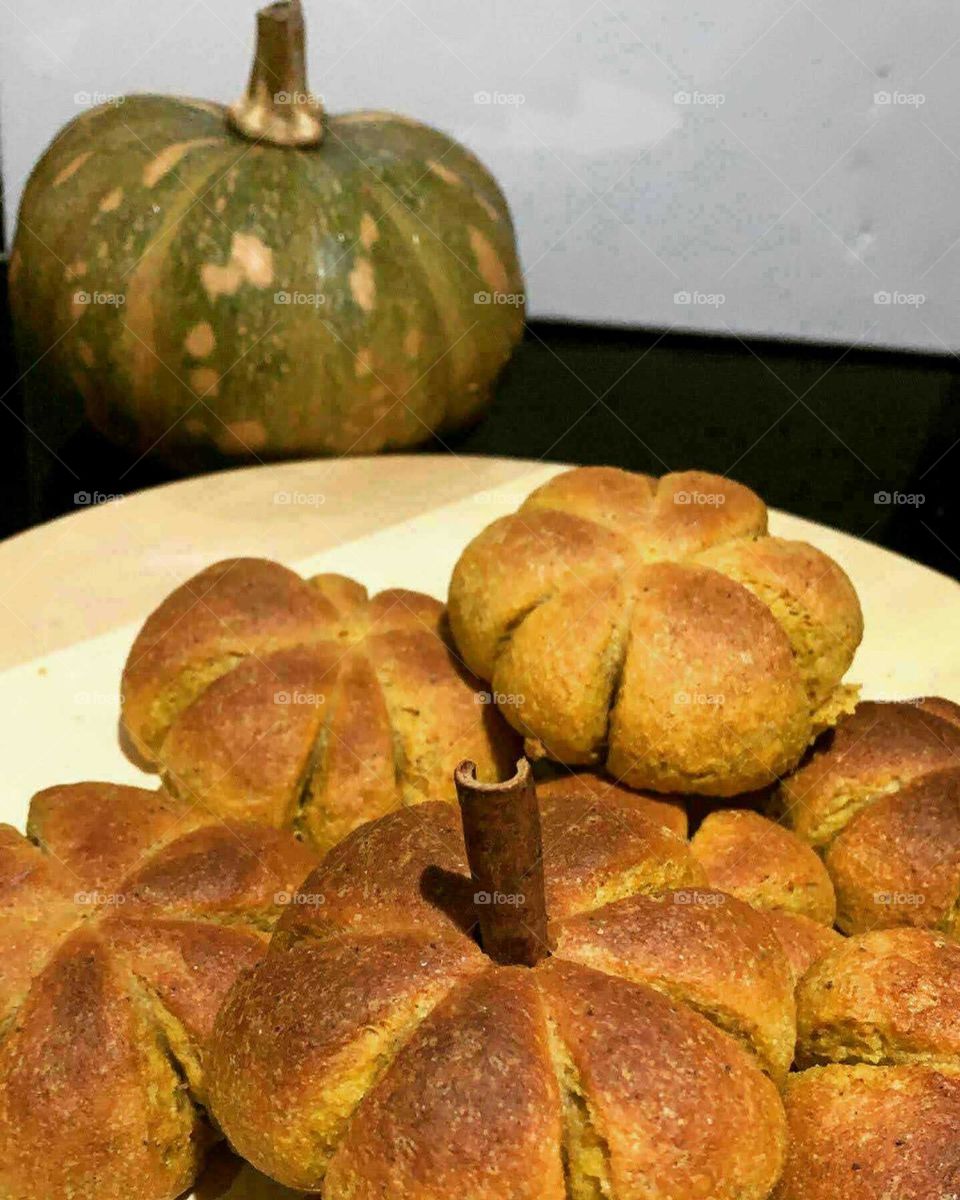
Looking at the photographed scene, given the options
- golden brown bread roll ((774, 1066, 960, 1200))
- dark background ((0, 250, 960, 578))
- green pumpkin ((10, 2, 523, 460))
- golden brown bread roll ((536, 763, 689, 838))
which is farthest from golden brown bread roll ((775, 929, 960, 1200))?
dark background ((0, 250, 960, 578))

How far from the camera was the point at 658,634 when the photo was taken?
1697 mm

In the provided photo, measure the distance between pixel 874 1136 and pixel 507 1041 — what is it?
0.39 meters

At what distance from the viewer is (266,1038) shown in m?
1.25

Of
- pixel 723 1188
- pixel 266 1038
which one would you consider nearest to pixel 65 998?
pixel 266 1038

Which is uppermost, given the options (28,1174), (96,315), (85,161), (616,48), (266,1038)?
(616,48)

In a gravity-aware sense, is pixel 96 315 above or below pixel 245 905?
above

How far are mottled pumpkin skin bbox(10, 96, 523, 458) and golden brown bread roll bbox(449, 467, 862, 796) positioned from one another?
0.99m

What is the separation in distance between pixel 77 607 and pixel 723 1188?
1.57 m

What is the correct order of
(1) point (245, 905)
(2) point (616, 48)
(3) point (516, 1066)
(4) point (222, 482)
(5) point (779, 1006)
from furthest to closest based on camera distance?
1. (2) point (616, 48)
2. (4) point (222, 482)
3. (1) point (245, 905)
4. (5) point (779, 1006)
5. (3) point (516, 1066)

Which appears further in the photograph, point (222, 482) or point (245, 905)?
point (222, 482)

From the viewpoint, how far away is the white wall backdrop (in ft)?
11.7

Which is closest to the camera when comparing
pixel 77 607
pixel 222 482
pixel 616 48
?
pixel 77 607

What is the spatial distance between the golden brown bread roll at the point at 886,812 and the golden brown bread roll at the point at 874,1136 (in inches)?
16.4

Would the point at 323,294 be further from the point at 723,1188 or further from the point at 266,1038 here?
the point at 723,1188
